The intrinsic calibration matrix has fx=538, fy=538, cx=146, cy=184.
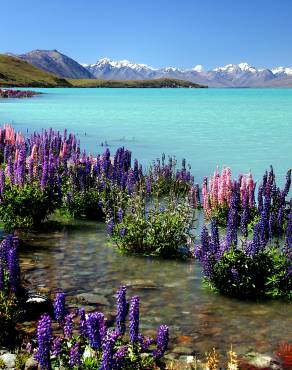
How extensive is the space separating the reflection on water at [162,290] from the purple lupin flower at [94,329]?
2360mm

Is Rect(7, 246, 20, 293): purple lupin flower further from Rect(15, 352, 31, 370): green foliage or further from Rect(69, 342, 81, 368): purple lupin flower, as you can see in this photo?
Rect(69, 342, 81, 368): purple lupin flower

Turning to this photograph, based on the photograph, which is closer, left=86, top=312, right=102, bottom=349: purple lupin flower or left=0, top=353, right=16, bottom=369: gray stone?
left=86, top=312, right=102, bottom=349: purple lupin flower

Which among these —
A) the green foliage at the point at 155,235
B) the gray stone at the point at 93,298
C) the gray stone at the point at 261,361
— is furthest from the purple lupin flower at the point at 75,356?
the green foliage at the point at 155,235

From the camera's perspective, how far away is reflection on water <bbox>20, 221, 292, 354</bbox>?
842 cm

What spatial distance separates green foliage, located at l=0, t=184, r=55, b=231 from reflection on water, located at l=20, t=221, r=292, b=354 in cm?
64

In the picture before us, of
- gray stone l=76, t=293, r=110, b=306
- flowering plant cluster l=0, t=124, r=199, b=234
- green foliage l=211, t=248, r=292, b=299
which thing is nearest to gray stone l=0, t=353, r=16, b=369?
gray stone l=76, t=293, r=110, b=306

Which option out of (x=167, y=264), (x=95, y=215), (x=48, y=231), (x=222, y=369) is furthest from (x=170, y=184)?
(x=222, y=369)

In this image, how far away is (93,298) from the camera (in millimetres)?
9828

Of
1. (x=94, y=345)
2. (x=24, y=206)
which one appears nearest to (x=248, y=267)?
(x=94, y=345)

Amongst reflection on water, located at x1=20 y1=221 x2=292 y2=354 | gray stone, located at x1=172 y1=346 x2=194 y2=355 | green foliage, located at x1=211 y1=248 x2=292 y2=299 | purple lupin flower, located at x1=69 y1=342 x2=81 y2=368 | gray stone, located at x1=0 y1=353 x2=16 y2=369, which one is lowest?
gray stone, located at x1=172 y1=346 x2=194 y2=355

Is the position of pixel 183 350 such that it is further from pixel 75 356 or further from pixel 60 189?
pixel 60 189

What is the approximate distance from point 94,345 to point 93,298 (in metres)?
3.90

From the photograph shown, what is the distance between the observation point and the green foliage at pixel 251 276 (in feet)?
32.9

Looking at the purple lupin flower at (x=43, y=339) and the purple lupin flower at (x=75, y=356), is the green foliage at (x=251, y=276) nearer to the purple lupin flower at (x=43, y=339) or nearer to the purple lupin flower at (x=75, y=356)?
the purple lupin flower at (x=75, y=356)
